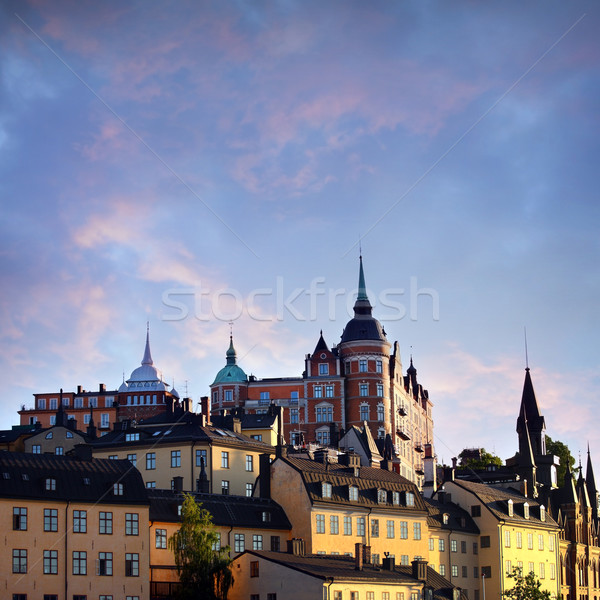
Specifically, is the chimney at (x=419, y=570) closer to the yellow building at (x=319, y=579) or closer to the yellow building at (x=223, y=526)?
the yellow building at (x=319, y=579)

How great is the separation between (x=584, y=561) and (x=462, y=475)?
18047mm

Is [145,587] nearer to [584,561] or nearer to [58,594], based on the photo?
[58,594]

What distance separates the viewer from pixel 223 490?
89.1 m

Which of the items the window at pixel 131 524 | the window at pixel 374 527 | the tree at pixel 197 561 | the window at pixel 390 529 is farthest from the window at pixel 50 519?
the window at pixel 390 529

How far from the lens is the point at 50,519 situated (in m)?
68.9

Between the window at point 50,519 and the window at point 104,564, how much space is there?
3.41 metres

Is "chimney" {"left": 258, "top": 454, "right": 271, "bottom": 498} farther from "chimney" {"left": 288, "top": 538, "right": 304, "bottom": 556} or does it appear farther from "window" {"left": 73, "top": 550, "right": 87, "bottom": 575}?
"window" {"left": 73, "top": 550, "right": 87, "bottom": 575}

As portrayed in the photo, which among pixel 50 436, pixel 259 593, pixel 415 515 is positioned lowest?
pixel 259 593

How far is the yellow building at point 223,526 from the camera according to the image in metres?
73.3

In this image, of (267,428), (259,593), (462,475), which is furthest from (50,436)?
(462,475)

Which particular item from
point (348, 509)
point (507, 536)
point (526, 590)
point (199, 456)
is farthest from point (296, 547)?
point (507, 536)

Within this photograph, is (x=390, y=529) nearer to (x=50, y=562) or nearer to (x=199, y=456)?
(x=199, y=456)

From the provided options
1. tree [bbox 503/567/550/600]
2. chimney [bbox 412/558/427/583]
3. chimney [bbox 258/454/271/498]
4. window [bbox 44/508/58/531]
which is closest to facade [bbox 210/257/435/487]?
tree [bbox 503/567/550/600]

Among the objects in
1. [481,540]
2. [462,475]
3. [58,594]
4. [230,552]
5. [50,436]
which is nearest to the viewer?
[58,594]
